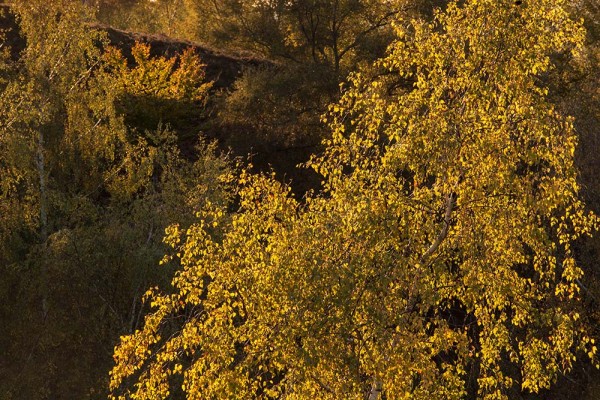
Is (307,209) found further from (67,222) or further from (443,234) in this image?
(67,222)

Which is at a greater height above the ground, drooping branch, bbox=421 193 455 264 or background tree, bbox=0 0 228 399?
drooping branch, bbox=421 193 455 264

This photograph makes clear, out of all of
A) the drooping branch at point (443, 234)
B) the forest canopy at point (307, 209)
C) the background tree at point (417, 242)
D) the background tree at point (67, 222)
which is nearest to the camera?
the background tree at point (417, 242)

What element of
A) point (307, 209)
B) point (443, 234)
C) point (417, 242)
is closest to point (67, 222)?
point (307, 209)

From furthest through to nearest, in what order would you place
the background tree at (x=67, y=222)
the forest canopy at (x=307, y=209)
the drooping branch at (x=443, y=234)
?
1. the background tree at (x=67, y=222)
2. the drooping branch at (x=443, y=234)
3. the forest canopy at (x=307, y=209)

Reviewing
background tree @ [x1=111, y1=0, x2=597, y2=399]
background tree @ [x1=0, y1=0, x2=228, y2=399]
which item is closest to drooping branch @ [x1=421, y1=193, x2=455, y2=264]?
background tree @ [x1=111, y1=0, x2=597, y2=399]

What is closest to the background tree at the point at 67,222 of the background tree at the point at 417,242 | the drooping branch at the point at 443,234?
the background tree at the point at 417,242

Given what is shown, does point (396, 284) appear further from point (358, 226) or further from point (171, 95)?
point (171, 95)

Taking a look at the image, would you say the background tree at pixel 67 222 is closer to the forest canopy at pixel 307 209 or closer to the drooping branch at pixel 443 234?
the forest canopy at pixel 307 209

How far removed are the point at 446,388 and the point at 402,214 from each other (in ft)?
9.02

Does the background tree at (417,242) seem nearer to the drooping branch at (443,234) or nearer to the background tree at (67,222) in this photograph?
the drooping branch at (443,234)

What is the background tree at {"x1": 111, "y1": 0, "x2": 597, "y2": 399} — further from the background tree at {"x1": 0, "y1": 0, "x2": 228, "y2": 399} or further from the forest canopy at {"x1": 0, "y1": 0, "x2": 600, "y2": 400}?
the background tree at {"x1": 0, "y1": 0, "x2": 228, "y2": 399}

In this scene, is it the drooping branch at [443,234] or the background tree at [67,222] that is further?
the background tree at [67,222]

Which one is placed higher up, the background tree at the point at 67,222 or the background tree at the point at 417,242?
the background tree at the point at 417,242

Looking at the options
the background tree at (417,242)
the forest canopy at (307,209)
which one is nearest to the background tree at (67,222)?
the forest canopy at (307,209)
